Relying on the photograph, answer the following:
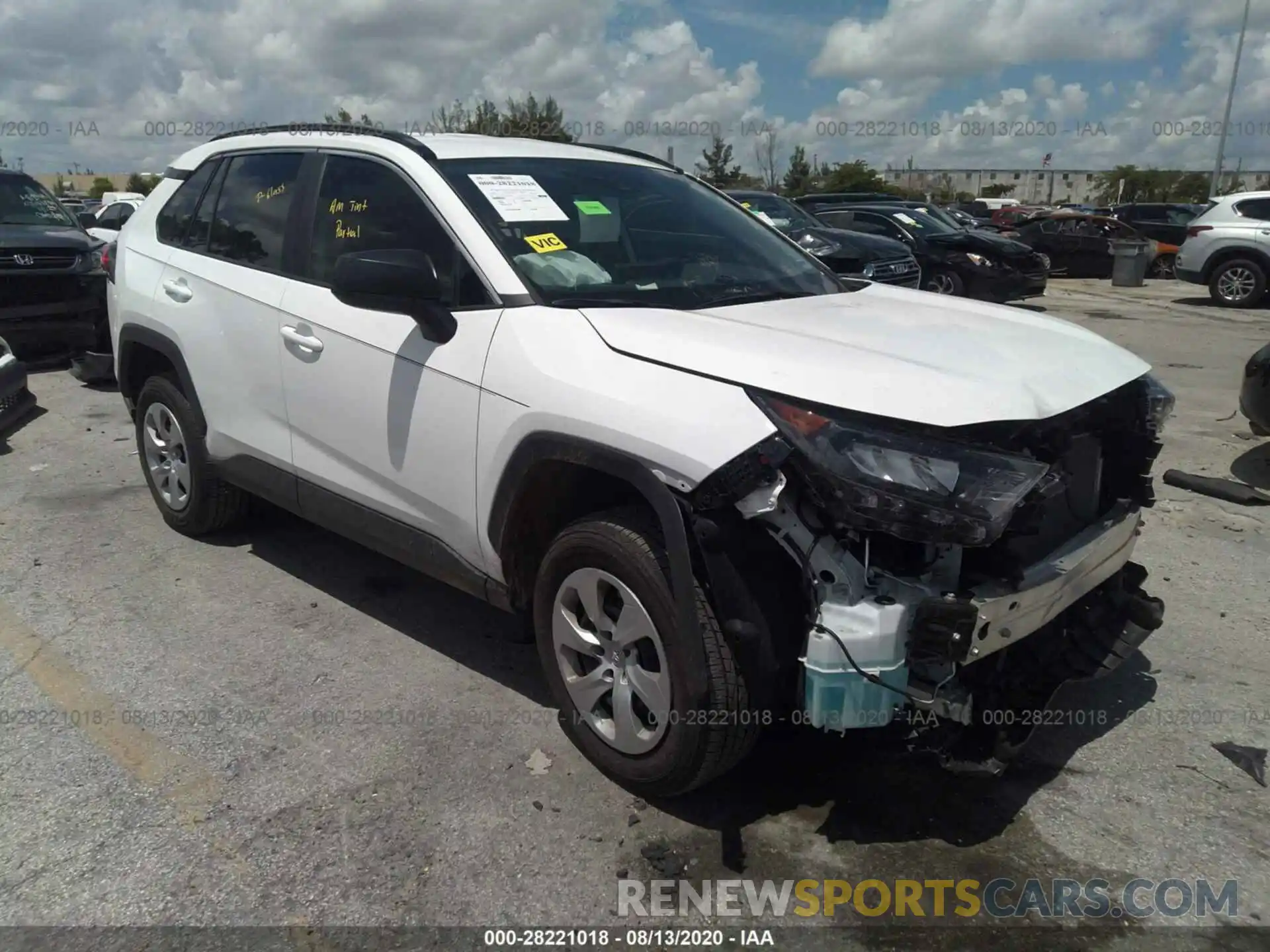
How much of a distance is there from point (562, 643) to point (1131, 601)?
1817mm

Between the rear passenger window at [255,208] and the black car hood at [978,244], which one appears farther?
the black car hood at [978,244]

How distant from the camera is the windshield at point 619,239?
323cm

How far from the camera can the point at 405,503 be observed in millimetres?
3475

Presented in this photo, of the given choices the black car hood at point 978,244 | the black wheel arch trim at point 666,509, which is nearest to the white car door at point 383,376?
the black wheel arch trim at point 666,509

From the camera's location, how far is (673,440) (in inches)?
101

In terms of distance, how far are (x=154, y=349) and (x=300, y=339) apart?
4.62 ft

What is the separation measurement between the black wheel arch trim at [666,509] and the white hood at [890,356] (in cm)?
29

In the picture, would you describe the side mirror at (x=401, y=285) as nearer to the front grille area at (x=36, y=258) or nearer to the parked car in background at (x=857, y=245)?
the parked car in background at (x=857, y=245)

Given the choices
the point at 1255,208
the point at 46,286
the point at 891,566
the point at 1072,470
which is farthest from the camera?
the point at 1255,208

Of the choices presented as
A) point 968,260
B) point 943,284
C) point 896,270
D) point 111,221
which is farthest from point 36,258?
point 968,260

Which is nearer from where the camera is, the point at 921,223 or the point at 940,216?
the point at 921,223

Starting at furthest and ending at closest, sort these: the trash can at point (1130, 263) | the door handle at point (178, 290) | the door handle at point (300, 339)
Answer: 1. the trash can at point (1130, 263)
2. the door handle at point (178, 290)
3. the door handle at point (300, 339)

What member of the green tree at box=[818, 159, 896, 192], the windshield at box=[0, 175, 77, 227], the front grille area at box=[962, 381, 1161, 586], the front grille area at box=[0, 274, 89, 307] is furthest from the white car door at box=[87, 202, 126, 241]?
the green tree at box=[818, 159, 896, 192]

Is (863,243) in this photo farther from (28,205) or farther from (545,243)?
(545,243)
